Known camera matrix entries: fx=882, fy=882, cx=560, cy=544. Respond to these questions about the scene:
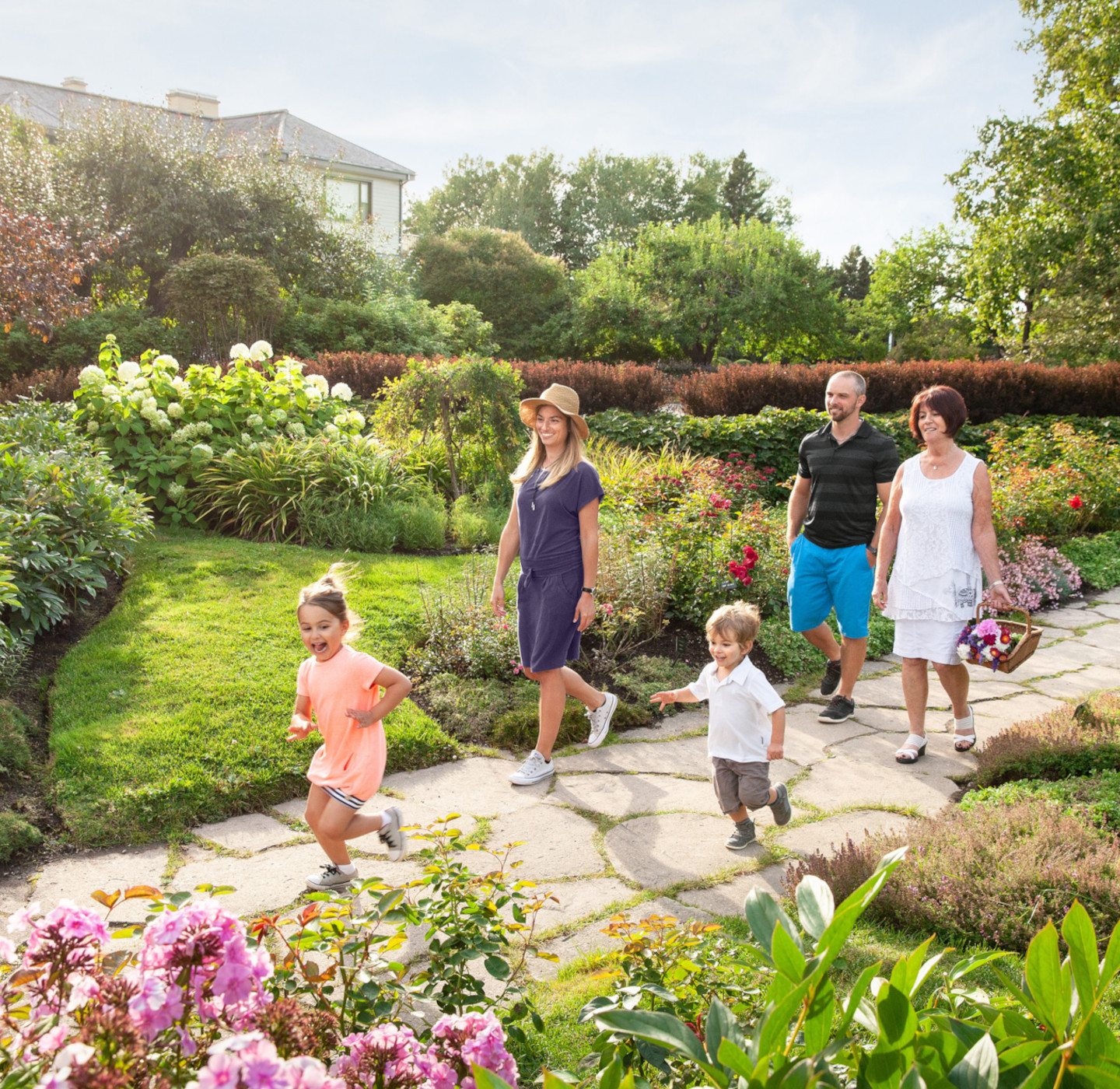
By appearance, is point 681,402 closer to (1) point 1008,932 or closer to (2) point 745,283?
(1) point 1008,932

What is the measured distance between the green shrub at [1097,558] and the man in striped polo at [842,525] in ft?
14.8

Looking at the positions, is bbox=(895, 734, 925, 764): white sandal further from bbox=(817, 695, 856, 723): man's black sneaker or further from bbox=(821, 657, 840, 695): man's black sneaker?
bbox=(821, 657, 840, 695): man's black sneaker

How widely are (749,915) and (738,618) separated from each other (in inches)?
85.0

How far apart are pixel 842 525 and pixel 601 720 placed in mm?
1695

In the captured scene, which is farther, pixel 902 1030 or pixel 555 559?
pixel 555 559

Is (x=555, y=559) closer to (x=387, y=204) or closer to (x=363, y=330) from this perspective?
(x=363, y=330)

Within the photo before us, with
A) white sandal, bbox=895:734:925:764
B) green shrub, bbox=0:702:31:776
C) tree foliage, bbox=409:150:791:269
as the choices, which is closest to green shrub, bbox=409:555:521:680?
green shrub, bbox=0:702:31:776

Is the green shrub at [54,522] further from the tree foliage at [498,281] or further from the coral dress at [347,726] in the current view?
the tree foliage at [498,281]

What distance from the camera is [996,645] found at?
14.2ft

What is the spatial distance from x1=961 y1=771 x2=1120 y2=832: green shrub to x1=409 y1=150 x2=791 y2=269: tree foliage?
47.8 meters

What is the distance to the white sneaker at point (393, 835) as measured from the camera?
3.16 meters

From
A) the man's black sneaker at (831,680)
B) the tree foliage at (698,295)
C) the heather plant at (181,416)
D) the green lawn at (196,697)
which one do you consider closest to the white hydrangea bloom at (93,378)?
the heather plant at (181,416)

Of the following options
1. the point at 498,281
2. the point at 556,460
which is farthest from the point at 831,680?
the point at 498,281

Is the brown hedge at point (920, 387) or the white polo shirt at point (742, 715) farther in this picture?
the brown hedge at point (920, 387)
